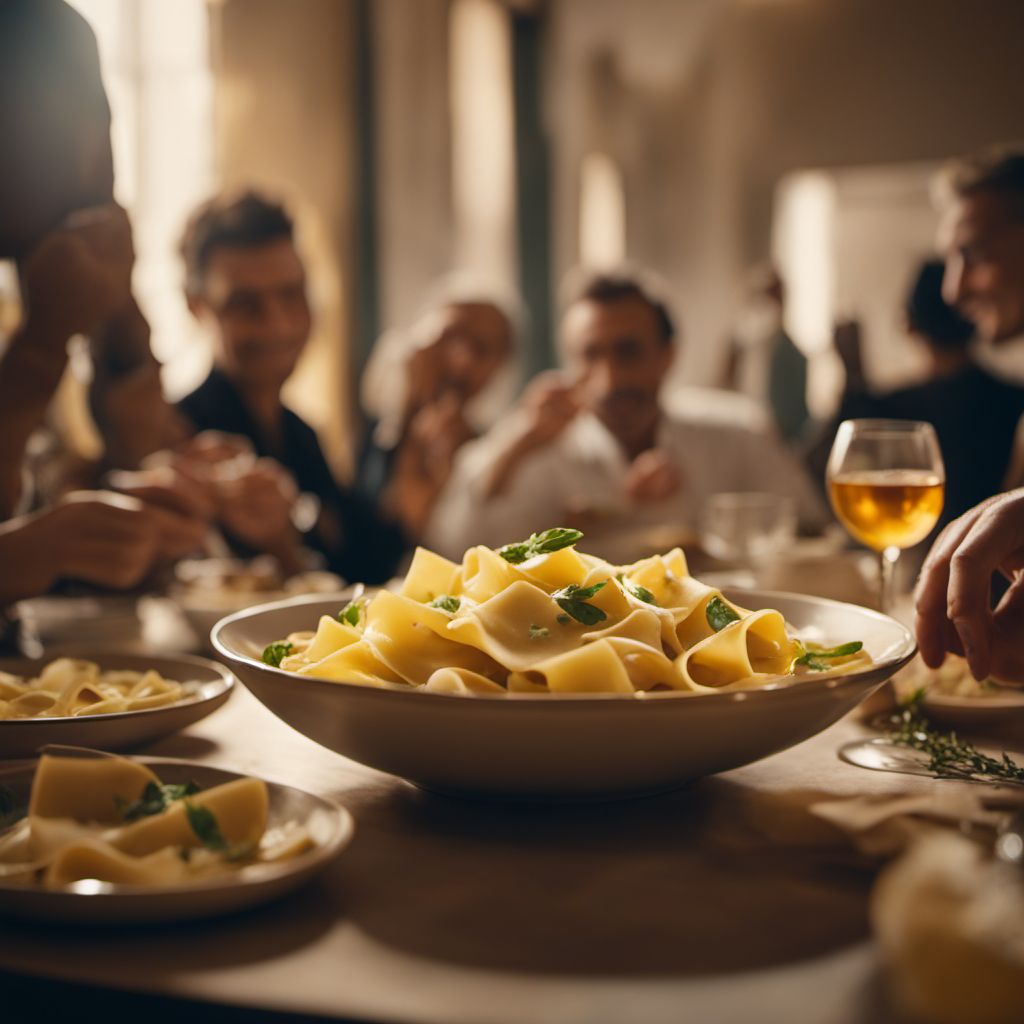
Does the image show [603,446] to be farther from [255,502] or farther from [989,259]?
[255,502]

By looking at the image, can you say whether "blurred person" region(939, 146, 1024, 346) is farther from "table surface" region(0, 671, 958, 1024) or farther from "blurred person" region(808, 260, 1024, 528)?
"table surface" region(0, 671, 958, 1024)

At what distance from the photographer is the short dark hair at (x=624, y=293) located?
11.8 feet

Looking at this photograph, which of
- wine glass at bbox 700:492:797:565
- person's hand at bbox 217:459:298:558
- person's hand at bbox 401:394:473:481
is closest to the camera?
person's hand at bbox 217:459:298:558

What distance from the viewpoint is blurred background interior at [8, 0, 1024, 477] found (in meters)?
5.73

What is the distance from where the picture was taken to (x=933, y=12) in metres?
6.60

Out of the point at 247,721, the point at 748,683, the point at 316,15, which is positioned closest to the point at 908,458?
the point at 748,683

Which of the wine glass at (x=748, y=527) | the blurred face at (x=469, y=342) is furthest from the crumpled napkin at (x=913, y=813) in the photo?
the blurred face at (x=469, y=342)

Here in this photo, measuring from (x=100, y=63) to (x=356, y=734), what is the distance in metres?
1.46

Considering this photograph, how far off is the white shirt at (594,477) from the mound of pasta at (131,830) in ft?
9.03

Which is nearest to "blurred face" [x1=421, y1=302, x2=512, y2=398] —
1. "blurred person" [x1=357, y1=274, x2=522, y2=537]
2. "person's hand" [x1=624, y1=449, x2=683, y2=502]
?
"blurred person" [x1=357, y1=274, x2=522, y2=537]

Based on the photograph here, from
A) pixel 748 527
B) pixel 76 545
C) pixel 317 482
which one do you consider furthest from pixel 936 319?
pixel 76 545

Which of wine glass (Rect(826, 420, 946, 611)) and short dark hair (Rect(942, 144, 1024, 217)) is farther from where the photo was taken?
short dark hair (Rect(942, 144, 1024, 217))

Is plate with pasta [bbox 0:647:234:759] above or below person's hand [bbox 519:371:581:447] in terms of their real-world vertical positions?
below

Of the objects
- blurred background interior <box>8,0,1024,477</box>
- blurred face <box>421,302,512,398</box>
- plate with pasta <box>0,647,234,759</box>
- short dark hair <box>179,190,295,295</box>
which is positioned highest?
blurred background interior <box>8,0,1024,477</box>
